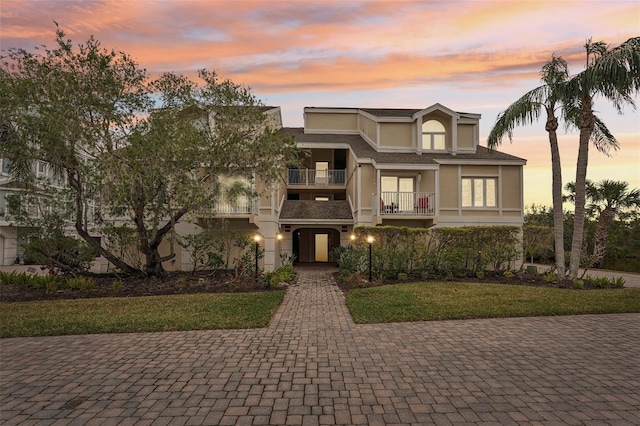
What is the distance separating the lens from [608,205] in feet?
71.9

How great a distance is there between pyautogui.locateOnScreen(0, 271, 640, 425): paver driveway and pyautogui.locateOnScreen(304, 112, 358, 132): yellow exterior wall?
17.6m

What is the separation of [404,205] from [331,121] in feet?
29.1

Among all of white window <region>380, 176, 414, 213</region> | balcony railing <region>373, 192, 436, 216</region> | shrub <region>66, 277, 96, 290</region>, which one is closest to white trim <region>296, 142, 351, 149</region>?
white window <region>380, 176, 414, 213</region>

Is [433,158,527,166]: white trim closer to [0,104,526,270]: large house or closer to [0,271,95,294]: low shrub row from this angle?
[0,104,526,270]: large house

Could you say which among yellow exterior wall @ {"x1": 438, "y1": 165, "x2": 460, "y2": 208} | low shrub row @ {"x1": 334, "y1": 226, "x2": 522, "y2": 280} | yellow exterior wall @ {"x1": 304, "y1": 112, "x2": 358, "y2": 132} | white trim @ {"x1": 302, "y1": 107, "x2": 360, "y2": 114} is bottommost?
low shrub row @ {"x1": 334, "y1": 226, "x2": 522, "y2": 280}

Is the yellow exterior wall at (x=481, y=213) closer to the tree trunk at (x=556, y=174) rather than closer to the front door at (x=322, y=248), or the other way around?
the tree trunk at (x=556, y=174)

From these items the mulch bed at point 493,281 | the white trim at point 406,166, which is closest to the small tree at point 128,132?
the mulch bed at point 493,281

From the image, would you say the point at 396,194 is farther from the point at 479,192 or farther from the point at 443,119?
the point at 443,119

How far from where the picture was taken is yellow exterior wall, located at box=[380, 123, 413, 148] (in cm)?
1962

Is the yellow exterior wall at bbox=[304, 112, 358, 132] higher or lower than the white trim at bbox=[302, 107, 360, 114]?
lower

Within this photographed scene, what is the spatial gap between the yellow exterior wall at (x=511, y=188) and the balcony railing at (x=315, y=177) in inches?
364

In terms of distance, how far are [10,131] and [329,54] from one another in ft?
35.9

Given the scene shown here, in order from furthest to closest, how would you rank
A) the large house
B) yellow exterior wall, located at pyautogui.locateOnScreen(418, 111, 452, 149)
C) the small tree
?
yellow exterior wall, located at pyautogui.locateOnScreen(418, 111, 452, 149) → the large house → the small tree

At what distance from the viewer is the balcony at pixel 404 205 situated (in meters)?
16.7
